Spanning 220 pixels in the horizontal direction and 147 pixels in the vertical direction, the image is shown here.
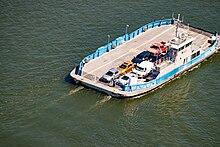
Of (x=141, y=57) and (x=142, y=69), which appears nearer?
(x=142, y=69)

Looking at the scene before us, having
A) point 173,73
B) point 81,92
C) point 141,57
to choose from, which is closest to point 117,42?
point 141,57

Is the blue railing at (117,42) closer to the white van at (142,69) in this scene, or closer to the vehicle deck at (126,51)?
the vehicle deck at (126,51)

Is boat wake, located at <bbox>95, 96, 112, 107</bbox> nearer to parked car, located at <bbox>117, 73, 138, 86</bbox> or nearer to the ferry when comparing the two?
the ferry

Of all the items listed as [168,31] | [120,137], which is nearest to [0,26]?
[168,31]

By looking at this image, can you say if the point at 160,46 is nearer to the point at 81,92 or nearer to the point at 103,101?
the point at 103,101

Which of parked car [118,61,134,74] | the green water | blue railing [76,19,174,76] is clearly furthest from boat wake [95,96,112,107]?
blue railing [76,19,174,76]
